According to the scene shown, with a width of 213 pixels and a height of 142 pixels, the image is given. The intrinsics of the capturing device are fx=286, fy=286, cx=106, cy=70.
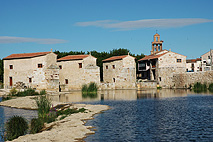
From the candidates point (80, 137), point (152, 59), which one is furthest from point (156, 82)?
point (80, 137)

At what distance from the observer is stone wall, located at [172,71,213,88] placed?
192ft

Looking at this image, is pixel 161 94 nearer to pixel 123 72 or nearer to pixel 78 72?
pixel 123 72

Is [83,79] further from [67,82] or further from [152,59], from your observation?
[152,59]

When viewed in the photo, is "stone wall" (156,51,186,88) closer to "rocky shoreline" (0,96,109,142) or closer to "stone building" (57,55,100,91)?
"stone building" (57,55,100,91)

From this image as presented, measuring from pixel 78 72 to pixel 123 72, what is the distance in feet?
34.2

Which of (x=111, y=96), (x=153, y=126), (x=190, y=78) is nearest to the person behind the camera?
(x=153, y=126)

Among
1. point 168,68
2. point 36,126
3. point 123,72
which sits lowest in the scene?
Result: point 36,126

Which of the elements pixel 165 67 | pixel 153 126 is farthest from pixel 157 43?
pixel 153 126

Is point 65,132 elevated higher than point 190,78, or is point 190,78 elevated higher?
point 190,78

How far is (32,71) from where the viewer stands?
56.7 m

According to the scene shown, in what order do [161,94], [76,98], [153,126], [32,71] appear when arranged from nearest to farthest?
1. [153,126]
2. [76,98]
3. [161,94]
4. [32,71]

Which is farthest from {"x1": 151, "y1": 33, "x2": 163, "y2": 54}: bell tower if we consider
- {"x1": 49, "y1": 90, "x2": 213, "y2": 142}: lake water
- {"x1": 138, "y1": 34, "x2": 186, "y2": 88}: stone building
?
{"x1": 49, "y1": 90, "x2": 213, "y2": 142}: lake water

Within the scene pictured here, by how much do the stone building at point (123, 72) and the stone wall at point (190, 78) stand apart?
9.45 m

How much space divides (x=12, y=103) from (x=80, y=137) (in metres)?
21.3
